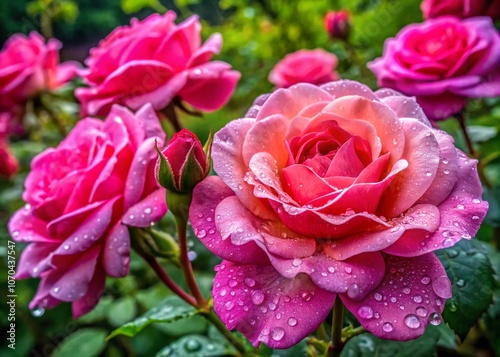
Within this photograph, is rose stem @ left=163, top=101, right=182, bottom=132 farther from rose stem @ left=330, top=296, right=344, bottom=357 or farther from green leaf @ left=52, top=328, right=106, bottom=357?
green leaf @ left=52, top=328, right=106, bottom=357

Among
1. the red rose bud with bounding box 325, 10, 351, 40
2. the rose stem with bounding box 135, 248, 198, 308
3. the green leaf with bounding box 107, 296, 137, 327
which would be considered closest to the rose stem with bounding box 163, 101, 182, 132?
the rose stem with bounding box 135, 248, 198, 308

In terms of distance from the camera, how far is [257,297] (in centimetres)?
28

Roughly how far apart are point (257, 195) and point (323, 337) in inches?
9.2

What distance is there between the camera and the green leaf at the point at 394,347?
0.45 meters

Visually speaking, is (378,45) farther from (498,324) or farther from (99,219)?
(99,219)

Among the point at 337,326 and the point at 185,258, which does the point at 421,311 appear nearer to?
the point at 337,326

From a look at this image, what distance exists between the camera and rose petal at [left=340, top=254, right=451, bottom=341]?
263 mm

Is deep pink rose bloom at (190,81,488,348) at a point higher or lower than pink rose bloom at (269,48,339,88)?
higher

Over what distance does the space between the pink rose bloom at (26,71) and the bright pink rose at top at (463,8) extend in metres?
0.66

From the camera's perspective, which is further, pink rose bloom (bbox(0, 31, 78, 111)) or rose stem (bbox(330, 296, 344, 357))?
pink rose bloom (bbox(0, 31, 78, 111))

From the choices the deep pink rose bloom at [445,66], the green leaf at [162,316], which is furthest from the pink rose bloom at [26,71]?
the deep pink rose bloom at [445,66]

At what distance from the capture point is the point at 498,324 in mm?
575

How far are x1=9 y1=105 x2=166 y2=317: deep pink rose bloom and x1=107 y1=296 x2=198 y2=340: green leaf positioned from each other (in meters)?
0.04

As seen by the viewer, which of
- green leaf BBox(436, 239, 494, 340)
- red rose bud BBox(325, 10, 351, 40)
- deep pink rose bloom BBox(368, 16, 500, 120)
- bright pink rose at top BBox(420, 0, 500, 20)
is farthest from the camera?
red rose bud BBox(325, 10, 351, 40)
